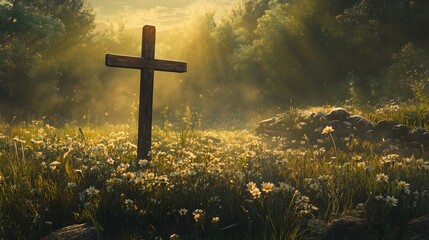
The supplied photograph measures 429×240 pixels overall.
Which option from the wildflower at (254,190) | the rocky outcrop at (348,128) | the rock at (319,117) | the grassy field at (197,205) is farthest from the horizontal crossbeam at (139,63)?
the rock at (319,117)

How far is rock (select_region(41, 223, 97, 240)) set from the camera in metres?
4.47

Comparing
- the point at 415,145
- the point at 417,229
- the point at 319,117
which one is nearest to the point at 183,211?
the point at 417,229

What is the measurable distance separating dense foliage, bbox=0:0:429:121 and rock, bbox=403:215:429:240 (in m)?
18.3

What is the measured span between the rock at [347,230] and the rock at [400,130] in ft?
28.4

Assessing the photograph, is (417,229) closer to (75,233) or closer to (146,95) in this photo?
(75,233)

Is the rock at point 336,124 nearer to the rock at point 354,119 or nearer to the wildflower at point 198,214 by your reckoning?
the rock at point 354,119

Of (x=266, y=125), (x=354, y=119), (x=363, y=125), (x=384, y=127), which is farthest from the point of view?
(x=266, y=125)

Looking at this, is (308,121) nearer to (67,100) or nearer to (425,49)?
(425,49)

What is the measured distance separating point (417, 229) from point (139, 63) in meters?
5.57

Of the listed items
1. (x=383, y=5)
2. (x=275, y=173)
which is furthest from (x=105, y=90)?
(x=275, y=173)

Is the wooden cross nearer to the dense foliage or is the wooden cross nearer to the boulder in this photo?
the boulder

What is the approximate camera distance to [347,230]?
466cm

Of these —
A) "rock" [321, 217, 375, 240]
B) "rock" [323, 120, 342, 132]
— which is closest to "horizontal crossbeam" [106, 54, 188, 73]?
"rock" [321, 217, 375, 240]

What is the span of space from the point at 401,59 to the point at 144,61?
68.9 feet
